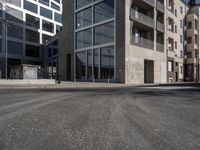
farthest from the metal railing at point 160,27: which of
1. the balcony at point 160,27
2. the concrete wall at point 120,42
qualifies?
the concrete wall at point 120,42

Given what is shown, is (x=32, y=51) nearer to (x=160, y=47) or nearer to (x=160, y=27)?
(x=160, y=47)

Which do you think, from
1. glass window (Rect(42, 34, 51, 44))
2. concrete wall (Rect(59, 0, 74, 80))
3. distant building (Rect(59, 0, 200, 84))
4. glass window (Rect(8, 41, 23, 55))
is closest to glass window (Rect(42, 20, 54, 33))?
glass window (Rect(42, 34, 51, 44))

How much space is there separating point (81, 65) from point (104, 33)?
7.19 m

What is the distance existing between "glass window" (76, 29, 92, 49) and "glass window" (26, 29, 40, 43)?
27312 mm

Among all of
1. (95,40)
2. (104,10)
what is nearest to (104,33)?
(95,40)

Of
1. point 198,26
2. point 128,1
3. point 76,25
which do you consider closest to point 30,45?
point 76,25

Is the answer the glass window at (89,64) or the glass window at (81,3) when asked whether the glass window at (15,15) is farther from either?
the glass window at (89,64)

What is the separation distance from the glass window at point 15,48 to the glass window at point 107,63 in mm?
31733

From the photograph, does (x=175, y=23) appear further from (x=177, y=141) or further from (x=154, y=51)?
(x=177, y=141)

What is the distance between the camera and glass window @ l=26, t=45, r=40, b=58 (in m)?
63.9

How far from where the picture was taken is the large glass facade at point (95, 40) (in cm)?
3450

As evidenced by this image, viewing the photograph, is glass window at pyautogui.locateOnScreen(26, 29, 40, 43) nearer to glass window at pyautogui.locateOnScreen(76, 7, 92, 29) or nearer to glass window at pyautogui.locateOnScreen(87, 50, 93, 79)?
glass window at pyautogui.locateOnScreen(76, 7, 92, 29)

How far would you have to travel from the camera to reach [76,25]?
4162 centimetres

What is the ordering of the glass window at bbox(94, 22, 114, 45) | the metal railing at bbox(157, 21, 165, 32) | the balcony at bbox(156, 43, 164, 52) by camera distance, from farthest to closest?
the balcony at bbox(156, 43, 164, 52)
the metal railing at bbox(157, 21, 165, 32)
the glass window at bbox(94, 22, 114, 45)
